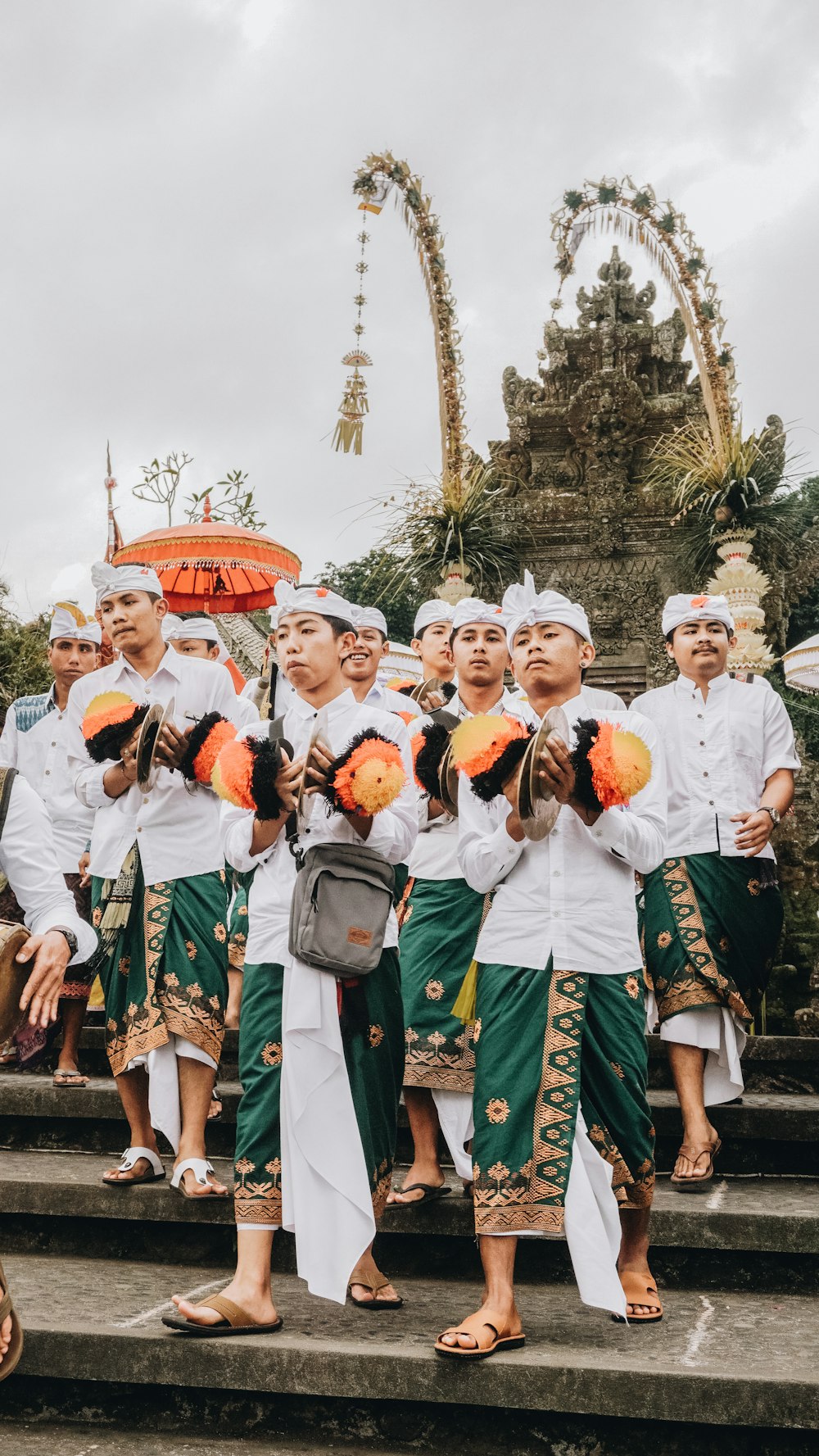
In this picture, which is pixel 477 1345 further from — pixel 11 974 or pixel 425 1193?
pixel 11 974

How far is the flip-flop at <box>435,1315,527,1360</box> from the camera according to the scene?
310 cm

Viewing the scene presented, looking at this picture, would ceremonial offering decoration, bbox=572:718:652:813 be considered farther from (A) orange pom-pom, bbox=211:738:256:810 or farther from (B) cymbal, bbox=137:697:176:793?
(B) cymbal, bbox=137:697:176:793

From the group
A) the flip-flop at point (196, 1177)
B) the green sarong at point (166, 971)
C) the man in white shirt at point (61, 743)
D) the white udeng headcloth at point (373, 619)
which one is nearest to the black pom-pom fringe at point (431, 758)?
the green sarong at point (166, 971)

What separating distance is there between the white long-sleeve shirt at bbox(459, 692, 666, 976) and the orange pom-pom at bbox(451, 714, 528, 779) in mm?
→ 166

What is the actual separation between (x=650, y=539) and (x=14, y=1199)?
833cm

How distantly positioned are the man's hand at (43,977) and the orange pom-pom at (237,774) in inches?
30.6

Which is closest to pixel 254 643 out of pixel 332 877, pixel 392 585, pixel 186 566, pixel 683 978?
pixel 392 585

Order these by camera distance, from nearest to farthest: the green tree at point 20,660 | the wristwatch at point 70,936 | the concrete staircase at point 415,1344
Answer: the wristwatch at point 70,936 < the concrete staircase at point 415,1344 < the green tree at point 20,660

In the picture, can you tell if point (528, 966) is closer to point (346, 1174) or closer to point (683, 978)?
point (346, 1174)

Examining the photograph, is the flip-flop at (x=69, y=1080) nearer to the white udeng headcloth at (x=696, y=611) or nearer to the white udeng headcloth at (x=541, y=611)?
the white udeng headcloth at (x=541, y=611)

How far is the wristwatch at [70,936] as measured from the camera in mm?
2918

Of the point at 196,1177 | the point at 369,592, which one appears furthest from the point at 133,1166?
the point at 369,592

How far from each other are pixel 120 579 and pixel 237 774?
146 cm

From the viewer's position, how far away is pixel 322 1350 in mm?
3197
